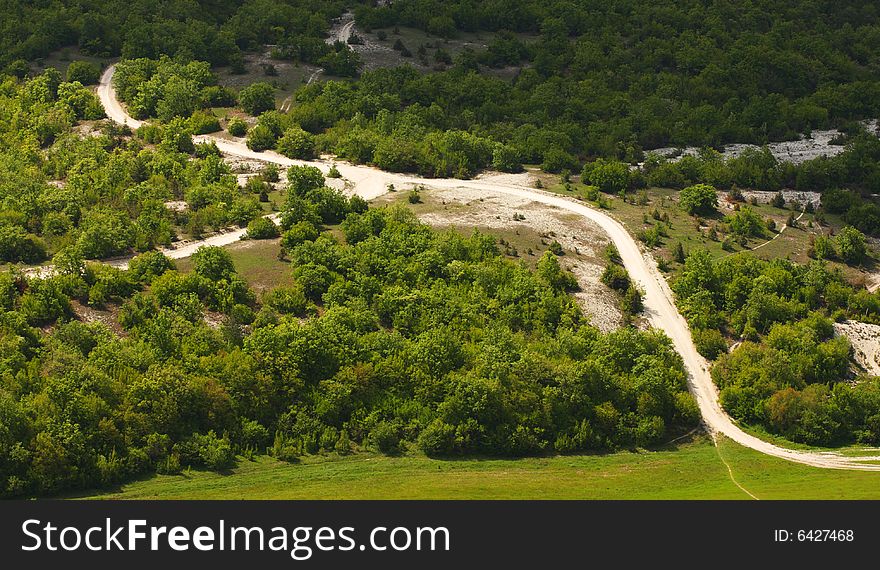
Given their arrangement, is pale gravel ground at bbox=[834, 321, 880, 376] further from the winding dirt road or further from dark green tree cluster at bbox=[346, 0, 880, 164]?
dark green tree cluster at bbox=[346, 0, 880, 164]

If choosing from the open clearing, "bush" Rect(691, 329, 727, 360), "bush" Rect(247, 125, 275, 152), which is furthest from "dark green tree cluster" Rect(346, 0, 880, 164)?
"bush" Rect(691, 329, 727, 360)

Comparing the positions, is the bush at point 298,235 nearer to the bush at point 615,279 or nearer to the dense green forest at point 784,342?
the bush at point 615,279

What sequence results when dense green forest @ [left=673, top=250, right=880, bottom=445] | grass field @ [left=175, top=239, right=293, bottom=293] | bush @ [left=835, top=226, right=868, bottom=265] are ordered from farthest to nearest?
bush @ [left=835, top=226, right=868, bottom=265] < grass field @ [left=175, top=239, right=293, bottom=293] < dense green forest @ [left=673, top=250, right=880, bottom=445]

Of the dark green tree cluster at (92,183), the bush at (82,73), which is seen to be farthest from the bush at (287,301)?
the bush at (82,73)

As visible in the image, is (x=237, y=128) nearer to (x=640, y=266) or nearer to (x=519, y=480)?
(x=640, y=266)

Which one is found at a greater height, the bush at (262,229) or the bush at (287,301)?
the bush at (262,229)

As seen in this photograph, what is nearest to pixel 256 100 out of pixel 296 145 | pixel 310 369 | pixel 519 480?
pixel 296 145

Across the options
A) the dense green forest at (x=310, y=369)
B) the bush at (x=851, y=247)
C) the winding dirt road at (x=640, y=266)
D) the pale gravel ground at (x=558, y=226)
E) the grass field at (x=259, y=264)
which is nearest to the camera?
the dense green forest at (x=310, y=369)
